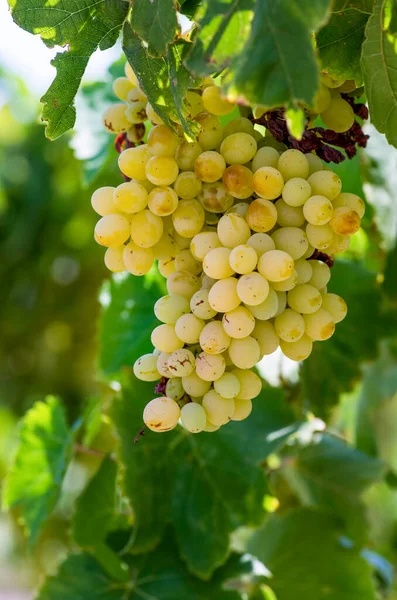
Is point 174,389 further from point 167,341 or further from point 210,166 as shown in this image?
point 210,166

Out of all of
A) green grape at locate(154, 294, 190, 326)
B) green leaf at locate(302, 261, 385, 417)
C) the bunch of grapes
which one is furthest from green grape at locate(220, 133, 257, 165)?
green leaf at locate(302, 261, 385, 417)

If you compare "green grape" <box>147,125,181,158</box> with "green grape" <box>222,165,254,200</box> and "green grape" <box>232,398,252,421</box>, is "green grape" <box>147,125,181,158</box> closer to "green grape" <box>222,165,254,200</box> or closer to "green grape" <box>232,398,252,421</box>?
"green grape" <box>222,165,254,200</box>

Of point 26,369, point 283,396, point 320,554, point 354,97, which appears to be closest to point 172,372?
point 354,97

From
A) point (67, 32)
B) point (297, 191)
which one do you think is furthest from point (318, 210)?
point (67, 32)

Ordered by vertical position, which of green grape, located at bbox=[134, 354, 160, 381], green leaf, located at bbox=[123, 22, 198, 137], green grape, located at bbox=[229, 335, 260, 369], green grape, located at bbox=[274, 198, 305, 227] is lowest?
green grape, located at bbox=[229, 335, 260, 369]

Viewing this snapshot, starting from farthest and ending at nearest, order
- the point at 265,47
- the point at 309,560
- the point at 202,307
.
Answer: the point at 309,560
the point at 202,307
the point at 265,47

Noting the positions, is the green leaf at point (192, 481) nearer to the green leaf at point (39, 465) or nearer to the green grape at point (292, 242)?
the green leaf at point (39, 465)

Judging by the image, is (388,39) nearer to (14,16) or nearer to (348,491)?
(14,16)
